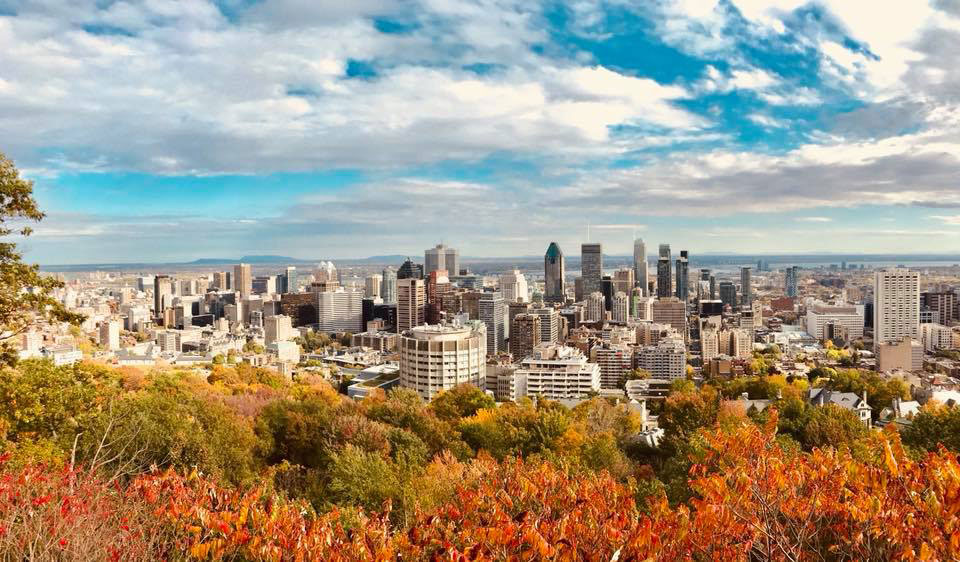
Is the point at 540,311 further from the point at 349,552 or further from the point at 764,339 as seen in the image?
the point at 349,552

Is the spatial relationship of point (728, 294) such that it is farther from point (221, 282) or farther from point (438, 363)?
point (221, 282)

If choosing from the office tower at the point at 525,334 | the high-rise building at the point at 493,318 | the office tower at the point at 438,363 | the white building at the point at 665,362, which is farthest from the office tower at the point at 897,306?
the office tower at the point at 438,363

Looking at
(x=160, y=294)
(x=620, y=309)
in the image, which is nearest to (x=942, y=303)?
(x=620, y=309)

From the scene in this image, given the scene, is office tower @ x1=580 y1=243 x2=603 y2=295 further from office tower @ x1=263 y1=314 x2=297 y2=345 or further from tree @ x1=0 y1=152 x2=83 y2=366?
tree @ x1=0 y1=152 x2=83 y2=366

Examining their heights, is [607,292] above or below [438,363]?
below

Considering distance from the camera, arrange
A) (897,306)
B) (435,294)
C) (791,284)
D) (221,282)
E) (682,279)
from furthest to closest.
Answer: (221,282) → (791,284) → (682,279) → (435,294) → (897,306)

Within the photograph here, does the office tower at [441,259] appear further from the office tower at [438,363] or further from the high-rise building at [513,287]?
the office tower at [438,363]
